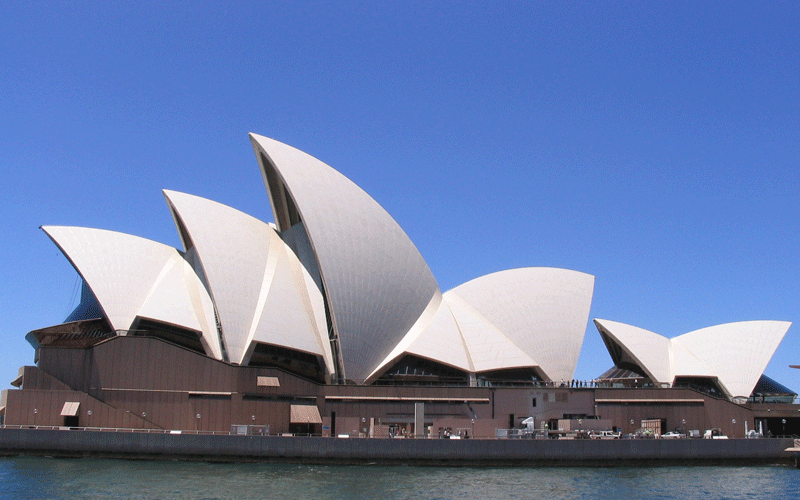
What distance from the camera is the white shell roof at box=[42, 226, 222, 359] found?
45.3 metres

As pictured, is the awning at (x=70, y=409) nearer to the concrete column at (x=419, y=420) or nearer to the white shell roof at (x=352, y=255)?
the white shell roof at (x=352, y=255)

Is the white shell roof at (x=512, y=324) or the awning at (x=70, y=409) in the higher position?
the white shell roof at (x=512, y=324)

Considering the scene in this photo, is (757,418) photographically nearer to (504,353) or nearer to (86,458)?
(504,353)

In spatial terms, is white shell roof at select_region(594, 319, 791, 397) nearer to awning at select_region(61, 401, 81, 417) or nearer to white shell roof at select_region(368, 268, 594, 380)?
white shell roof at select_region(368, 268, 594, 380)

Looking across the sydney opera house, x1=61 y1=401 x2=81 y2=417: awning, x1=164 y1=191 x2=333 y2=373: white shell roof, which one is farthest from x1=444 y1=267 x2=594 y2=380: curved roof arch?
x1=61 y1=401 x2=81 y2=417: awning

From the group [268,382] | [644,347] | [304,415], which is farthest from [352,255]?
[644,347]

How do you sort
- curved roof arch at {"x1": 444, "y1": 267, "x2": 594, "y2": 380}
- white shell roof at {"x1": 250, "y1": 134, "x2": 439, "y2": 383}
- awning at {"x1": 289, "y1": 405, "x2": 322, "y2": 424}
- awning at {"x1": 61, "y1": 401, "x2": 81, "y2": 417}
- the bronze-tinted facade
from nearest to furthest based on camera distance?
awning at {"x1": 61, "y1": 401, "x2": 81, "y2": 417}
the bronze-tinted facade
awning at {"x1": 289, "y1": 405, "x2": 322, "y2": 424}
white shell roof at {"x1": 250, "y1": 134, "x2": 439, "y2": 383}
curved roof arch at {"x1": 444, "y1": 267, "x2": 594, "y2": 380}

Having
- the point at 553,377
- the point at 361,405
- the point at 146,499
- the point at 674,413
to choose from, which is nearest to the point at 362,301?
the point at 361,405

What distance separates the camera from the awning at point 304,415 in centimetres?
4528

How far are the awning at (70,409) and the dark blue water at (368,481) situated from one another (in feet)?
9.47

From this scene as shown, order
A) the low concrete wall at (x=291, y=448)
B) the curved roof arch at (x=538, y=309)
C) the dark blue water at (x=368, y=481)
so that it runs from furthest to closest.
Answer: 1. the curved roof arch at (x=538, y=309)
2. the low concrete wall at (x=291, y=448)
3. the dark blue water at (x=368, y=481)

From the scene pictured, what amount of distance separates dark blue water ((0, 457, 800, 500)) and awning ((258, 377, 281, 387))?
5.96 meters

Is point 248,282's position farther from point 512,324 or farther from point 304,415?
point 512,324

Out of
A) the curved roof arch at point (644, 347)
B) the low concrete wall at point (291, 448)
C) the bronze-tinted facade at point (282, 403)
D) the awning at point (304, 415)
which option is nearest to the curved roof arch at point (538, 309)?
the curved roof arch at point (644, 347)
